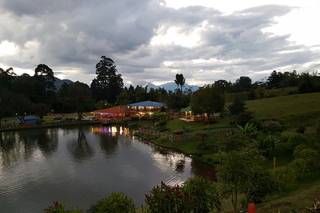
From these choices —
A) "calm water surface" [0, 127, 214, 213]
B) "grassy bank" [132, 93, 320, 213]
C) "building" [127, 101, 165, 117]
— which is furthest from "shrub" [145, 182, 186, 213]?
"building" [127, 101, 165, 117]

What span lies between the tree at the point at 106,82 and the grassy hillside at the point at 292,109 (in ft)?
248

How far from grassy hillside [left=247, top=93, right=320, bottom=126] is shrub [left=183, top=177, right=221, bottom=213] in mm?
37102

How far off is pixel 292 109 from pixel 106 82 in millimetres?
92009

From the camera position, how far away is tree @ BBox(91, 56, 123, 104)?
135600 mm

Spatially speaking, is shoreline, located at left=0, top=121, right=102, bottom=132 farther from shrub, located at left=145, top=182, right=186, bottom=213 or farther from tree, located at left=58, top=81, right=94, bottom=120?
shrub, located at left=145, top=182, right=186, bottom=213

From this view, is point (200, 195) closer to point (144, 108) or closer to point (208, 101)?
point (208, 101)

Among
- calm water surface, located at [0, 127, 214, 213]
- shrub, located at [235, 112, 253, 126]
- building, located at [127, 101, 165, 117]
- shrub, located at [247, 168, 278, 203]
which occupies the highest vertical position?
building, located at [127, 101, 165, 117]

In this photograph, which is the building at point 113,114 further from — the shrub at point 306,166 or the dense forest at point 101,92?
the shrub at point 306,166

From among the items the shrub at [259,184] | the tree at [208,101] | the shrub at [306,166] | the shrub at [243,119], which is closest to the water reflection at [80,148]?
the tree at [208,101]

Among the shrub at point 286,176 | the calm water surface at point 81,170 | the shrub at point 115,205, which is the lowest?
the calm water surface at point 81,170

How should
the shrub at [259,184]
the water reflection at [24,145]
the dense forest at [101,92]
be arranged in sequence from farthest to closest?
1. the dense forest at [101,92]
2. the water reflection at [24,145]
3. the shrub at [259,184]

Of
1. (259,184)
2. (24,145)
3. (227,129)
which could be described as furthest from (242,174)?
(24,145)

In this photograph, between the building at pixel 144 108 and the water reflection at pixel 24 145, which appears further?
the building at pixel 144 108

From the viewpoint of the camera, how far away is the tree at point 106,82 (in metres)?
136
